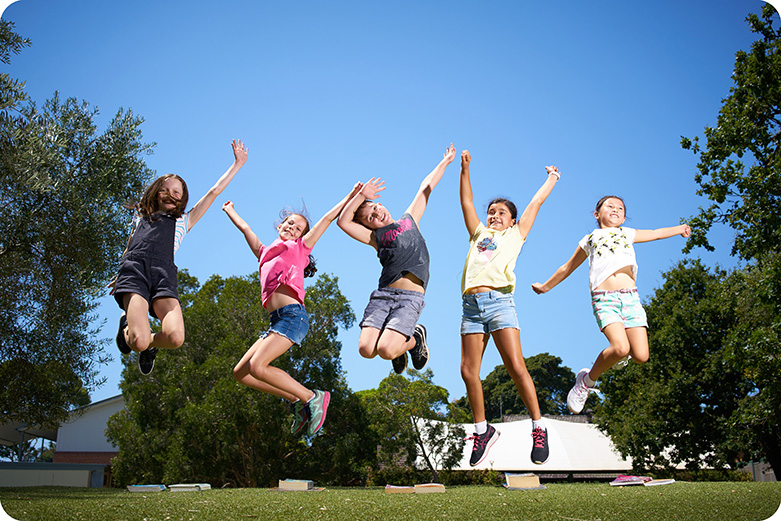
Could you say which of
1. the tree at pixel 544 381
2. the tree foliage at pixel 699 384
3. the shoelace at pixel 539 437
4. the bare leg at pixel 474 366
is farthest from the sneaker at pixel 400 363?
the tree at pixel 544 381

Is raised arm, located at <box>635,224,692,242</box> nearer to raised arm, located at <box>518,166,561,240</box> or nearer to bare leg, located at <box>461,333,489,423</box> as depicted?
raised arm, located at <box>518,166,561,240</box>

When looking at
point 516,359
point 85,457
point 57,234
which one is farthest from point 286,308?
point 85,457

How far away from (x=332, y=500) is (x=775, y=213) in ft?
43.7

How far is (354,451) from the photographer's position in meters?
27.3

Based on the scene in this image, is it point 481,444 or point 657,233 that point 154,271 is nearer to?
point 481,444

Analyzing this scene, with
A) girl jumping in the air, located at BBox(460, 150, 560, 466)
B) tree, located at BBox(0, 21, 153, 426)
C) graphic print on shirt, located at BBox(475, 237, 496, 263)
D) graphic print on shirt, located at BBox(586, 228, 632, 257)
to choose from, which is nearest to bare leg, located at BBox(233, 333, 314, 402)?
girl jumping in the air, located at BBox(460, 150, 560, 466)

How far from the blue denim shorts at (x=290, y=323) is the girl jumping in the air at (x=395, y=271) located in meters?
A: 0.81

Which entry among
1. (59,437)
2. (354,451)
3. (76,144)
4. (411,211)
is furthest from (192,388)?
(411,211)

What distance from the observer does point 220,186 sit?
336 inches

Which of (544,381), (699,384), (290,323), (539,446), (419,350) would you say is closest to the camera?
(539,446)

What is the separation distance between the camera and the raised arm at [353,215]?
8.55 meters

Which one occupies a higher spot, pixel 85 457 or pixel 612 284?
pixel 612 284

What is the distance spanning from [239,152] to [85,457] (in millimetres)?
42024

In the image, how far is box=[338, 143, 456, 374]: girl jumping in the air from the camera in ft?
25.8
